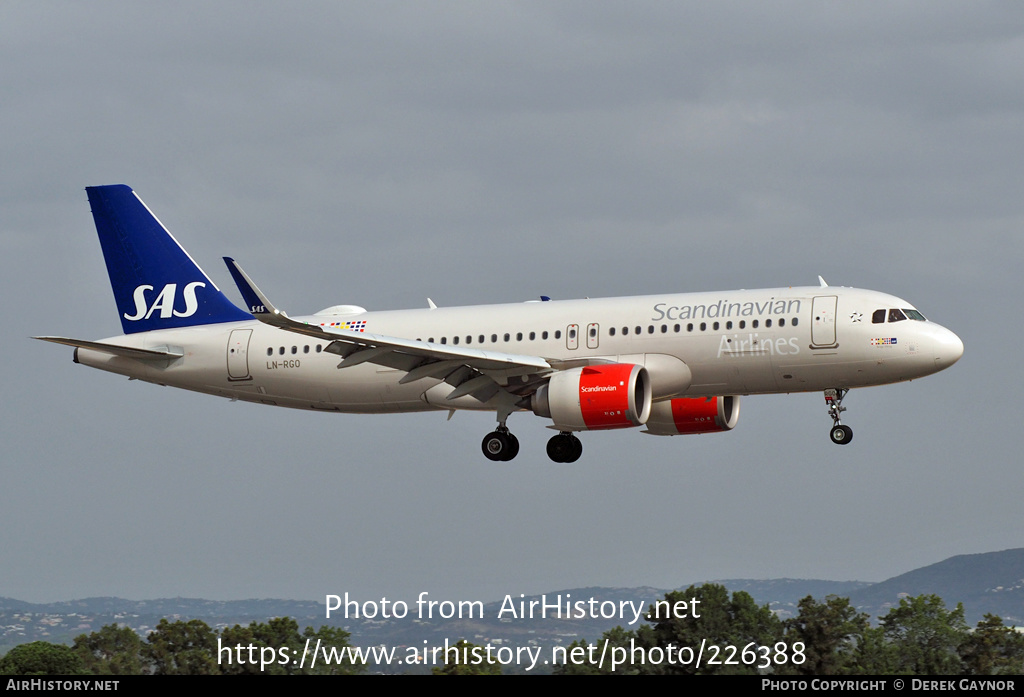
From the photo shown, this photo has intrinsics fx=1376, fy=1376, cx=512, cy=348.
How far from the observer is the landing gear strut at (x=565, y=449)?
47500mm

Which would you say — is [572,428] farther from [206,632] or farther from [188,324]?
[206,632]

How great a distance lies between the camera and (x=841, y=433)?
1751 inches

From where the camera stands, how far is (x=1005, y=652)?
100688 mm

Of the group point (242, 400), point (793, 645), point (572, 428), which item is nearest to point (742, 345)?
point (572, 428)

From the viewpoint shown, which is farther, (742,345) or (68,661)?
(68,661)

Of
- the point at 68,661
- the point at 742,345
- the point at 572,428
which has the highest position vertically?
the point at 742,345

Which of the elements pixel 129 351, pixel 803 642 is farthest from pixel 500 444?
pixel 803 642

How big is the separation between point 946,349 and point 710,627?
2608 inches

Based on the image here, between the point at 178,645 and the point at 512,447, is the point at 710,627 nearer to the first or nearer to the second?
the point at 178,645

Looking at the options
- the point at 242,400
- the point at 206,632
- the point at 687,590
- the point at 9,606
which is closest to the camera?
the point at 242,400

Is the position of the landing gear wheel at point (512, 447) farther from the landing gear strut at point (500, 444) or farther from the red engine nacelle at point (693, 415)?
the red engine nacelle at point (693, 415)

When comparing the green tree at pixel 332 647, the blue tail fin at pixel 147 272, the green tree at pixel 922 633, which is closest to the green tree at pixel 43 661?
the green tree at pixel 332 647

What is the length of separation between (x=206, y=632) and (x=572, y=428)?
198ft

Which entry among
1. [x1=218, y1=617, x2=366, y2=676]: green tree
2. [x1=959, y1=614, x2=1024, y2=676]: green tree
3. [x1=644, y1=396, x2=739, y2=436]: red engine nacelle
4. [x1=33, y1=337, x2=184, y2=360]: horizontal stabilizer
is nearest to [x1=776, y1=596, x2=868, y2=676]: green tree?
[x1=959, y1=614, x2=1024, y2=676]: green tree
